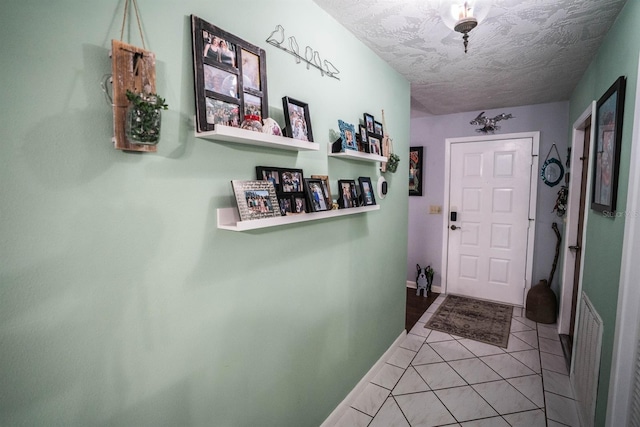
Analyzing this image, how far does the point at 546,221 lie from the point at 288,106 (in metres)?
3.52

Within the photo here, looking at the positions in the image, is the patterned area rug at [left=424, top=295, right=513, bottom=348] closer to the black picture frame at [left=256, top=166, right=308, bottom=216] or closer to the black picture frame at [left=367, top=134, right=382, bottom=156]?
the black picture frame at [left=367, top=134, right=382, bottom=156]

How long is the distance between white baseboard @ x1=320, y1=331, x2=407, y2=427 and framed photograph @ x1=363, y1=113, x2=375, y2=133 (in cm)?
177

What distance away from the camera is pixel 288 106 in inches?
56.4

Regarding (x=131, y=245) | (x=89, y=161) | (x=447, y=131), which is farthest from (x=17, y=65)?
(x=447, y=131)

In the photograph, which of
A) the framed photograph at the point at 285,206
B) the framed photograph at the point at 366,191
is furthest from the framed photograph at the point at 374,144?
the framed photograph at the point at 285,206

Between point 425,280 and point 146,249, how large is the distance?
3782 millimetres

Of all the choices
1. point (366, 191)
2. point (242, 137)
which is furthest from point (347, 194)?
point (242, 137)

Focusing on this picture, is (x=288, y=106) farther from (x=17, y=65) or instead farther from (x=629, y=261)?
(x=629, y=261)

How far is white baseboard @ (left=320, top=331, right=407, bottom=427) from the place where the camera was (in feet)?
6.36

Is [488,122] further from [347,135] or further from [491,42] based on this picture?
[347,135]

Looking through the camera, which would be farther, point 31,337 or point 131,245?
point 131,245

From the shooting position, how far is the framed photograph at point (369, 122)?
6.95 feet

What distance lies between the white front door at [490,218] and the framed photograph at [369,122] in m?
2.28

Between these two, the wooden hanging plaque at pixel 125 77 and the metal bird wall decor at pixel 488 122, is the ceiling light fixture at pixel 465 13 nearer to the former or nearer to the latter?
the wooden hanging plaque at pixel 125 77
